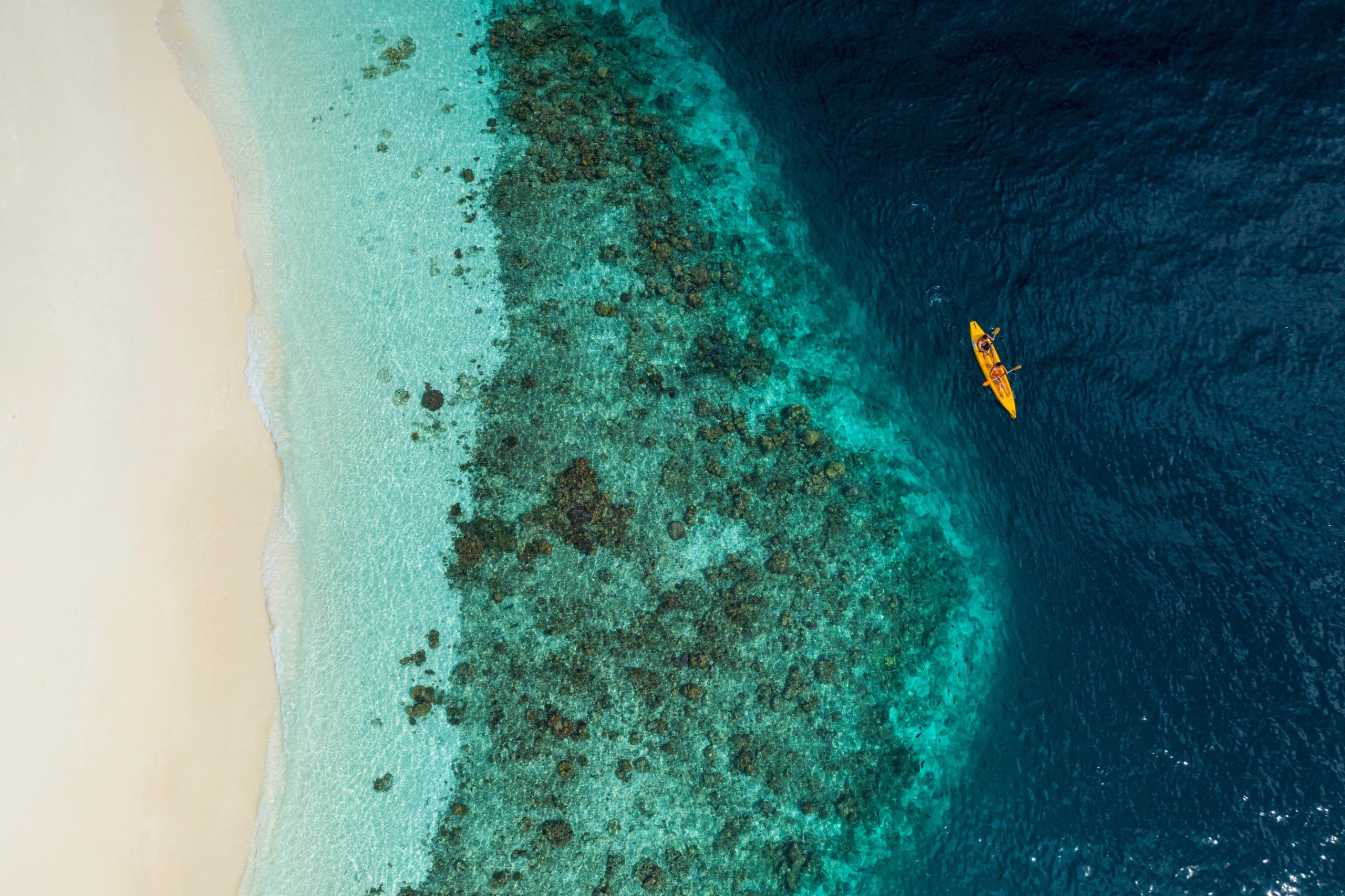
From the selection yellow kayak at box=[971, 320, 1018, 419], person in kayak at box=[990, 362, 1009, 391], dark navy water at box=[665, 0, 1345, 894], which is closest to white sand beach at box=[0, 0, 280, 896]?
dark navy water at box=[665, 0, 1345, 894]

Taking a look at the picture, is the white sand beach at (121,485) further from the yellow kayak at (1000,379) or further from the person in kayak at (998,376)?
the person in kayak at (998,376)

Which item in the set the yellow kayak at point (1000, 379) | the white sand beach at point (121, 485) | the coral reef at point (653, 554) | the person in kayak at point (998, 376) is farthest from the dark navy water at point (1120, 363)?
the white sand beach at point (121, 485)

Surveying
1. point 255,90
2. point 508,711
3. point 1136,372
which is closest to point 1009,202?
point 1136,372

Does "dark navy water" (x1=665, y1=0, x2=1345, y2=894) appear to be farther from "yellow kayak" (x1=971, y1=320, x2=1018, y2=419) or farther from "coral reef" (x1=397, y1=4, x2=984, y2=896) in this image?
"coral reef" (x1=397, y1=4, x2=984, y2=896)

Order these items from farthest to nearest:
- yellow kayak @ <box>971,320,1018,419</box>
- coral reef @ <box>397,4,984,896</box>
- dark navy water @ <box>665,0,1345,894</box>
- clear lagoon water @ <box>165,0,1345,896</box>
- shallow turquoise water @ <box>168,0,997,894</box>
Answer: yellow kayak @ <box>971,320,1018,419</box> → dark navy water @ <box>665,0,1345,894</box> → clear lagoon water @ <box>165,0,1345,896</box> → coral reef @ <box>397,4,984,896</box> → shallow turquoise water @ <box>168,0,997,894</box>

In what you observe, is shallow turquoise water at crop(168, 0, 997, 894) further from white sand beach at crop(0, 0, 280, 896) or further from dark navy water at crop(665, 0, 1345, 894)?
dark navy water at crop(665, 0, 1345, 894)

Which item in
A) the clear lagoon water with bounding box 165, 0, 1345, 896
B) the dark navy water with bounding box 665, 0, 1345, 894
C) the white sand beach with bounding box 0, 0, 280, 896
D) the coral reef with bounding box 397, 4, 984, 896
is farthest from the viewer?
the dark navy water with bounding box 665, 0, 1345, 894

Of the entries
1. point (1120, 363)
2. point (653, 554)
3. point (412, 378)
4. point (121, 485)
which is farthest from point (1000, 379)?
point (121, 485)

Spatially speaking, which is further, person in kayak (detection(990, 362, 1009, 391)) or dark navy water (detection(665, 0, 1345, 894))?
person in kayak (detection(990, 362, 1009, 391))
